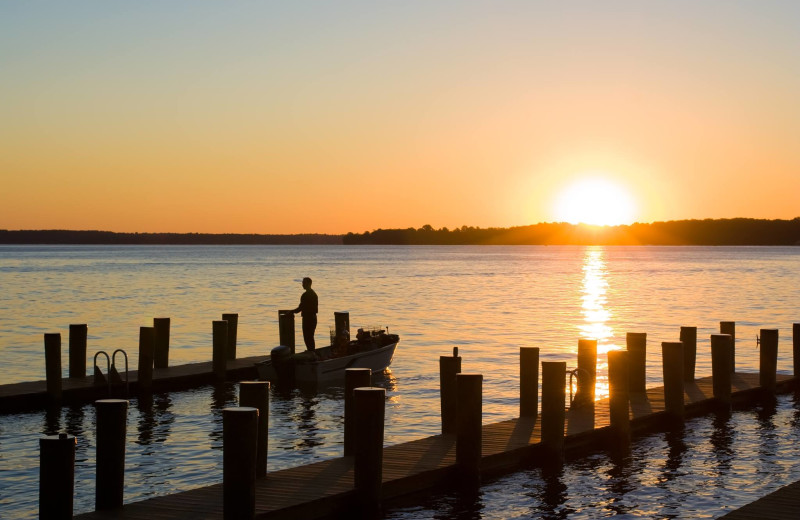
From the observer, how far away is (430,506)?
551 inches

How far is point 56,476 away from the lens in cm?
1064

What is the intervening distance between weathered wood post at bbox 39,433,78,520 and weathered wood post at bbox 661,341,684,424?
12634 millimetres

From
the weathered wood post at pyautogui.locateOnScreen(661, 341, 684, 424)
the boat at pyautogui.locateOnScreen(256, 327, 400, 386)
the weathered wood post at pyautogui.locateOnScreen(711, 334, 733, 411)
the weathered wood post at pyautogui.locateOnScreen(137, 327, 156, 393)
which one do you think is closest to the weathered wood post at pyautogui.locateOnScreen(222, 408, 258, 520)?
the weathered wood post at pyautogui.locateOnScreen(661, 341, 684, 424)

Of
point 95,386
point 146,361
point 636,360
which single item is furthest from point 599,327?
point 95,386

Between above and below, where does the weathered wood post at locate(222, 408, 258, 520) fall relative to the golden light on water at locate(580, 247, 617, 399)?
above

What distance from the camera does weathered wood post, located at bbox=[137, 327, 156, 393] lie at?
78.8ft

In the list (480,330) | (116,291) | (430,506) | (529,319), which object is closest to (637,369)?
(430,506)

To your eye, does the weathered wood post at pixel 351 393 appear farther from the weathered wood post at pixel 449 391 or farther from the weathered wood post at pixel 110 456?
the weathered wood post at pixel 110 456

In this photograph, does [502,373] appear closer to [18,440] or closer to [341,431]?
[341,431]

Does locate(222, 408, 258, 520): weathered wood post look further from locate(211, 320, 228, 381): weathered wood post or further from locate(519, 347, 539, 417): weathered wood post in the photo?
locate(211, 320, 228, 381): weathered wood post

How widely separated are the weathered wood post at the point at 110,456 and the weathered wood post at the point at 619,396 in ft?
30.3

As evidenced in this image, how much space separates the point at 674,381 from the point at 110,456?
38.9 feet

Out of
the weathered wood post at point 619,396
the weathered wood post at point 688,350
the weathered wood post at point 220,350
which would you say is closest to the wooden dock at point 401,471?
the weathered wood post at point 619,396

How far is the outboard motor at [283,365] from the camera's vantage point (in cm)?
2492
